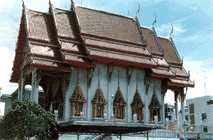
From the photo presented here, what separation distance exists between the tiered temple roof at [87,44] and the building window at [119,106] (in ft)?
9.30

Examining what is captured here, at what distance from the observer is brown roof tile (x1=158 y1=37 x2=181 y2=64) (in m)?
31.2

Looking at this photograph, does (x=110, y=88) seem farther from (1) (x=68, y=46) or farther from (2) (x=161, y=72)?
(2) (x=161, y=72)

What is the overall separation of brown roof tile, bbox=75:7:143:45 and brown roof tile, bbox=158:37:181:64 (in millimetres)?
3932

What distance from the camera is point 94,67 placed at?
969 inches

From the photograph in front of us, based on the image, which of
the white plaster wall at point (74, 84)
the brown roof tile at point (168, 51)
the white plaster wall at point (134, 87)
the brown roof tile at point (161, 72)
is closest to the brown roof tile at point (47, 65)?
the white plaster wall at point (74, 84)

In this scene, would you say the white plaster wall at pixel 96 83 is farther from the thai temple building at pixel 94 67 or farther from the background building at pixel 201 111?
the background building at pixel 201 111

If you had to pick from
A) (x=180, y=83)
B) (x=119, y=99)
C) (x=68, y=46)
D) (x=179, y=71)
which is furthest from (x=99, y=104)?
(x=179, y=71)

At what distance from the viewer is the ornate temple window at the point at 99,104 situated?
2417cm

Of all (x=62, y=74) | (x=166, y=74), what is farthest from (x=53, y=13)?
(x=166, y=74)

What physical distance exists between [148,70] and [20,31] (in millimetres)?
12328

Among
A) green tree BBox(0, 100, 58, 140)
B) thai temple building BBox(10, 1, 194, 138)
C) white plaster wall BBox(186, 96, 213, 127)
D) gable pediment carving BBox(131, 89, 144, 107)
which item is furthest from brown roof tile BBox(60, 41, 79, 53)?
white plaster wall BBox(186, 96, 213, 127)

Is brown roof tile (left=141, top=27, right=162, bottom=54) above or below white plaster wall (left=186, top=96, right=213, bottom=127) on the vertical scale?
above

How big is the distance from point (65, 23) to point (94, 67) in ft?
15.9

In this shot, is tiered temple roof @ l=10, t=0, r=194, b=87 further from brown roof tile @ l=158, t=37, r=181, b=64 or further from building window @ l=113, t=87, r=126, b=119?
building window @ l=113, t=87, r=126, b=119
